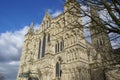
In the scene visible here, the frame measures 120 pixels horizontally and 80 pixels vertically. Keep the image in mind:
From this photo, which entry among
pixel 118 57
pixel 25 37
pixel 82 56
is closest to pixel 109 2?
pixel 118 57

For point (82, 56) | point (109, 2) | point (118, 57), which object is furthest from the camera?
point (82, 56)

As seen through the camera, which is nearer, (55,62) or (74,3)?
(74,3)

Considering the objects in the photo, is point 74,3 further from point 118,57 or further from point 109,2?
point 118,57

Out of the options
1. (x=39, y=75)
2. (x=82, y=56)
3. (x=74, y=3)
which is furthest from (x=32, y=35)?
(x=74, y=3)

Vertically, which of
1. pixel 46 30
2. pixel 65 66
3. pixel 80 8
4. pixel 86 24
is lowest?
pixel 65 66

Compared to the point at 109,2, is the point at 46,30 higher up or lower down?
higher up

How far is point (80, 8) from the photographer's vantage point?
4.93 metres

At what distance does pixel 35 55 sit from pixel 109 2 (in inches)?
1007

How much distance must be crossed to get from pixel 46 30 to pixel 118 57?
2396cm

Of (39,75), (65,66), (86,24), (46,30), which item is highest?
(46,30)

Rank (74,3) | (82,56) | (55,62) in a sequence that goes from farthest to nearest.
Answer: (55,62) → (82,56) → (74,3)

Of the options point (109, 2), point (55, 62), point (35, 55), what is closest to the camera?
point (109, 2)

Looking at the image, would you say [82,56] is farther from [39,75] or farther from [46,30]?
[46,30]

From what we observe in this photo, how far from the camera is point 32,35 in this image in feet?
111
